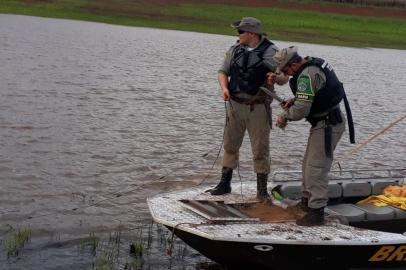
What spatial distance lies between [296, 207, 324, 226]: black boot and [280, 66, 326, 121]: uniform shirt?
106 cm

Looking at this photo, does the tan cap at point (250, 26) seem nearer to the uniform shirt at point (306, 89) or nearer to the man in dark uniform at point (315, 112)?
the man in dark uniform at point (315, 112)

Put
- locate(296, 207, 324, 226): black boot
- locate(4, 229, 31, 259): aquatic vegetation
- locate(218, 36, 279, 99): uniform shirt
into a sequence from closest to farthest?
locate(296, 207, 324, 226): black boot < locate(4, 229, 31, 259): aquatic vegetation < locate(218, 36, 279, 99): uniform shirt

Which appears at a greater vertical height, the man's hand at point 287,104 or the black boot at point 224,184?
the man's hand at point 287,104

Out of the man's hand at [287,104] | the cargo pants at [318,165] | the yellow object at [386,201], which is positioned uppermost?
the man's hand at [287,104]

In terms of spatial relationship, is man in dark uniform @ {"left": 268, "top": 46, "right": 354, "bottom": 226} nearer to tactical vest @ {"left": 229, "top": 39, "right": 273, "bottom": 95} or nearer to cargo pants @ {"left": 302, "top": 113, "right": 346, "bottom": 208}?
cargo pants @ {"left": 302, "top": 113, "right": 346, "bottom": 208}

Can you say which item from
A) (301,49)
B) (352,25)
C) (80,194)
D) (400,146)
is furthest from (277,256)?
(352,25)

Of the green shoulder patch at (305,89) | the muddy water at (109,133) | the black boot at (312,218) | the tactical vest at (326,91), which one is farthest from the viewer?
the muddy water at (109,133)

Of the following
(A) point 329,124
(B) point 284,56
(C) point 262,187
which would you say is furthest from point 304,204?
(B) point 284,56

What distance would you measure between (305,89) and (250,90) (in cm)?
98

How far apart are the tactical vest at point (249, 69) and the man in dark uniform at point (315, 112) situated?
1.73ft

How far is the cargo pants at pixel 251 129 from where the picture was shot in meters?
8.49

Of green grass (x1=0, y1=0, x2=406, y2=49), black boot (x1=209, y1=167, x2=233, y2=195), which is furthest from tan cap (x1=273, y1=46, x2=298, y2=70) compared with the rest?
green grass (x1=0, y1=0, x2=406, y2=49)

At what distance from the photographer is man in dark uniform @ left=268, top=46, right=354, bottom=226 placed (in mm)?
7633

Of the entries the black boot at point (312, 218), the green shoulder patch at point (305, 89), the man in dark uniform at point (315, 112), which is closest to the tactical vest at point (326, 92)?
the man in dark uniform at point (315, 112)
